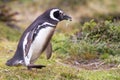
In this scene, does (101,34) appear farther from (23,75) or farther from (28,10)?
(28,10)

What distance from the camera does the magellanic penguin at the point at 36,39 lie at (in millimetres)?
7047

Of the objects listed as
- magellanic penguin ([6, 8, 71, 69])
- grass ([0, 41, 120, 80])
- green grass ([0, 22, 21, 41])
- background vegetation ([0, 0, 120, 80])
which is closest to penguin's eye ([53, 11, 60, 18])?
magellanic penguin ([6, 8, 71, 69])

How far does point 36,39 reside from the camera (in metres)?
7.05

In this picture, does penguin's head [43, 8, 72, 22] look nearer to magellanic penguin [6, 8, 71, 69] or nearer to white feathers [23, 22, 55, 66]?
magellanic penguin [6, 8, 71, 69]

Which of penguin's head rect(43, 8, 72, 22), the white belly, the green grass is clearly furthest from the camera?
the green grass

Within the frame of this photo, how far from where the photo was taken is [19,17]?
17.0 m

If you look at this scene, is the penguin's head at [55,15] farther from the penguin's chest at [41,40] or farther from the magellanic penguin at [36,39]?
the penguin's chest at [41,40]

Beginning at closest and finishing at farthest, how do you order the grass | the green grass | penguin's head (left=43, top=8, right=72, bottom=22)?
the grass → penguin's head (left=43, top=8, right=72, bottom=22) → the green grass

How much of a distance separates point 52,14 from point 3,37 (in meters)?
4.96

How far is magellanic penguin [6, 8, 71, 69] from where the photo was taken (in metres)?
7.05

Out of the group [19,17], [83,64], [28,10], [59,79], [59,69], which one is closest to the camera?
[59,79]

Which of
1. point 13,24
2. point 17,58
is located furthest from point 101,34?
point 13,24

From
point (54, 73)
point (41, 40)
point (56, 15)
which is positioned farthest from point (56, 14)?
point (54, 73)

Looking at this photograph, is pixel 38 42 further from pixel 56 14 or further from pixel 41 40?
pixel 56 14
